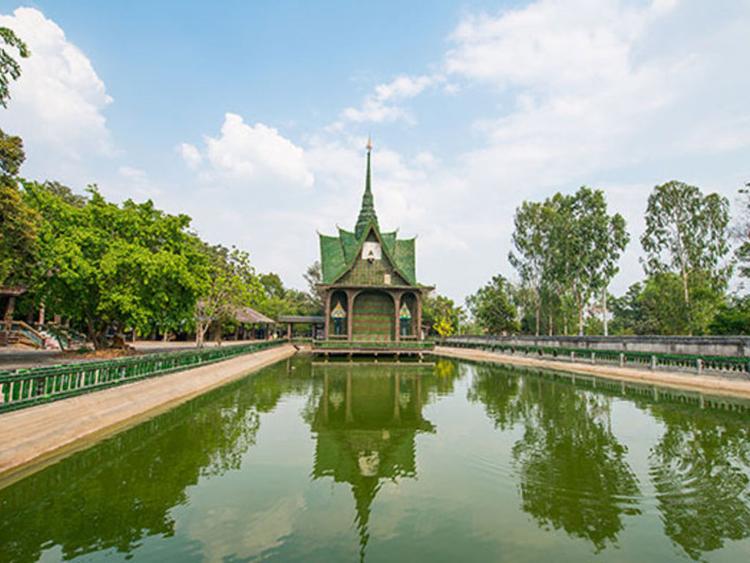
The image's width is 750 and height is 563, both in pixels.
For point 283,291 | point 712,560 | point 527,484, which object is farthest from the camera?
point 283,291

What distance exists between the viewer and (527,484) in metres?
6.94

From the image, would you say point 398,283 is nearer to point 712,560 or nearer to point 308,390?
point 308,390

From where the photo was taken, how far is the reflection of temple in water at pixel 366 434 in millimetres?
7258

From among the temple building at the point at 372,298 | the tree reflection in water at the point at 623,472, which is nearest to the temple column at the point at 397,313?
the temple building at the point at 372,298

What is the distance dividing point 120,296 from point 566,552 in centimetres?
1849

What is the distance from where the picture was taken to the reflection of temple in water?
23.8 ft

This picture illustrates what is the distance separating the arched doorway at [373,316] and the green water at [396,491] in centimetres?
2758

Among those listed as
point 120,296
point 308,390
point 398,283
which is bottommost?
point 308,390

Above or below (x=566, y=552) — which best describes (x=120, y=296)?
above

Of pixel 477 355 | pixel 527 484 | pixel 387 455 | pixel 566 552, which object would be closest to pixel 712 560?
pixel 566 552

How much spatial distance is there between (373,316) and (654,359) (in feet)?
79.5

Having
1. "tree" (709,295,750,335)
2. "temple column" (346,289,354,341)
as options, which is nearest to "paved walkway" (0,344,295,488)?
"temple column" (346,289,354,341)

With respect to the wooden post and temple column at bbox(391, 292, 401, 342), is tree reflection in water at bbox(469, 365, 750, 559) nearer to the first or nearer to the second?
temple column at bbox(391, 292, 401, 342)

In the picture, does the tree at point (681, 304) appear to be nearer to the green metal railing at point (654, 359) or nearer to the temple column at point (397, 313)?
the green metal railing at point (654, 359)
